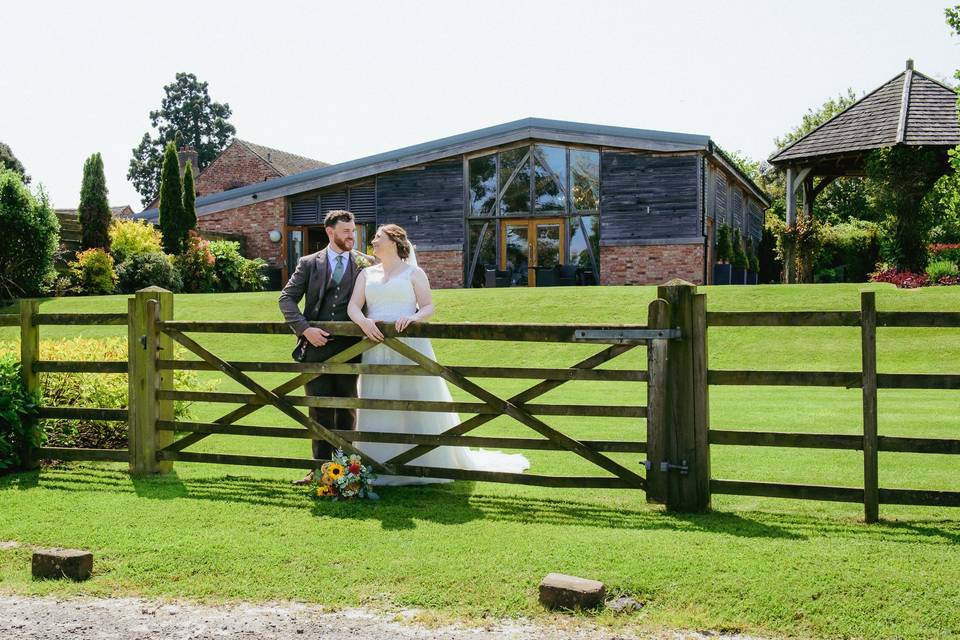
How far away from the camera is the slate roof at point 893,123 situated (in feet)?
70.9

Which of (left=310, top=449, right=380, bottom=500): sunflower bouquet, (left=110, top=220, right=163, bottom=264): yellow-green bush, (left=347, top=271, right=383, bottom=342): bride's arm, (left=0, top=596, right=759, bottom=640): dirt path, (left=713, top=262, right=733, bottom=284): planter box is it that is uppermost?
(left=110, top=220, right=163, bottom=264): yellow-green bush

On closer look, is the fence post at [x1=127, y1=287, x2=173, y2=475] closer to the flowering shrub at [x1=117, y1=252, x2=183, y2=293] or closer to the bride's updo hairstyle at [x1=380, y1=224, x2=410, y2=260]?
the bride's updo hairstyle at [x1=380, y1=224, x2=410, y2=260]

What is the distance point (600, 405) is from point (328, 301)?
91.2 inches

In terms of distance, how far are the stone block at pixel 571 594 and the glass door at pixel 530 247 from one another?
2234cm

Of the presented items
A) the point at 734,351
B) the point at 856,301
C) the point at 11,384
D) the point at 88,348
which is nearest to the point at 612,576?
the point at 11,384

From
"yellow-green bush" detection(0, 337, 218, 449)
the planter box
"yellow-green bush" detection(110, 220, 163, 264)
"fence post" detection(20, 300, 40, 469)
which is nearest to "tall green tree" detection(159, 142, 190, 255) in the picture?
"yellow-green bush" detection(110, 220, 163, 264)

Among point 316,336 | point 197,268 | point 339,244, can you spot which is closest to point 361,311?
point 316,336

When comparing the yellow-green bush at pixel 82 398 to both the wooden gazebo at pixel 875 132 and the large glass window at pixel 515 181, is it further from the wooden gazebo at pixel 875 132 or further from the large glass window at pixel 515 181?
the wooden gazebo at pixel 875 132

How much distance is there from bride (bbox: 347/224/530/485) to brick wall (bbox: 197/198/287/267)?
23.2 m

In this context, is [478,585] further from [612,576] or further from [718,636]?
[718,636]

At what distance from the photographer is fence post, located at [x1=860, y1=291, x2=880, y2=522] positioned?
5.27 meters

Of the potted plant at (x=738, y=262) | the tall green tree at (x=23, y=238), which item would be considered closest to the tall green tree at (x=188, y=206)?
the tall green tree at (x=23, y=238)

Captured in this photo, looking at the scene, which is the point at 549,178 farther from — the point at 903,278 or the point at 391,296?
the point at 391,296

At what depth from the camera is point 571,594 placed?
3.98m
